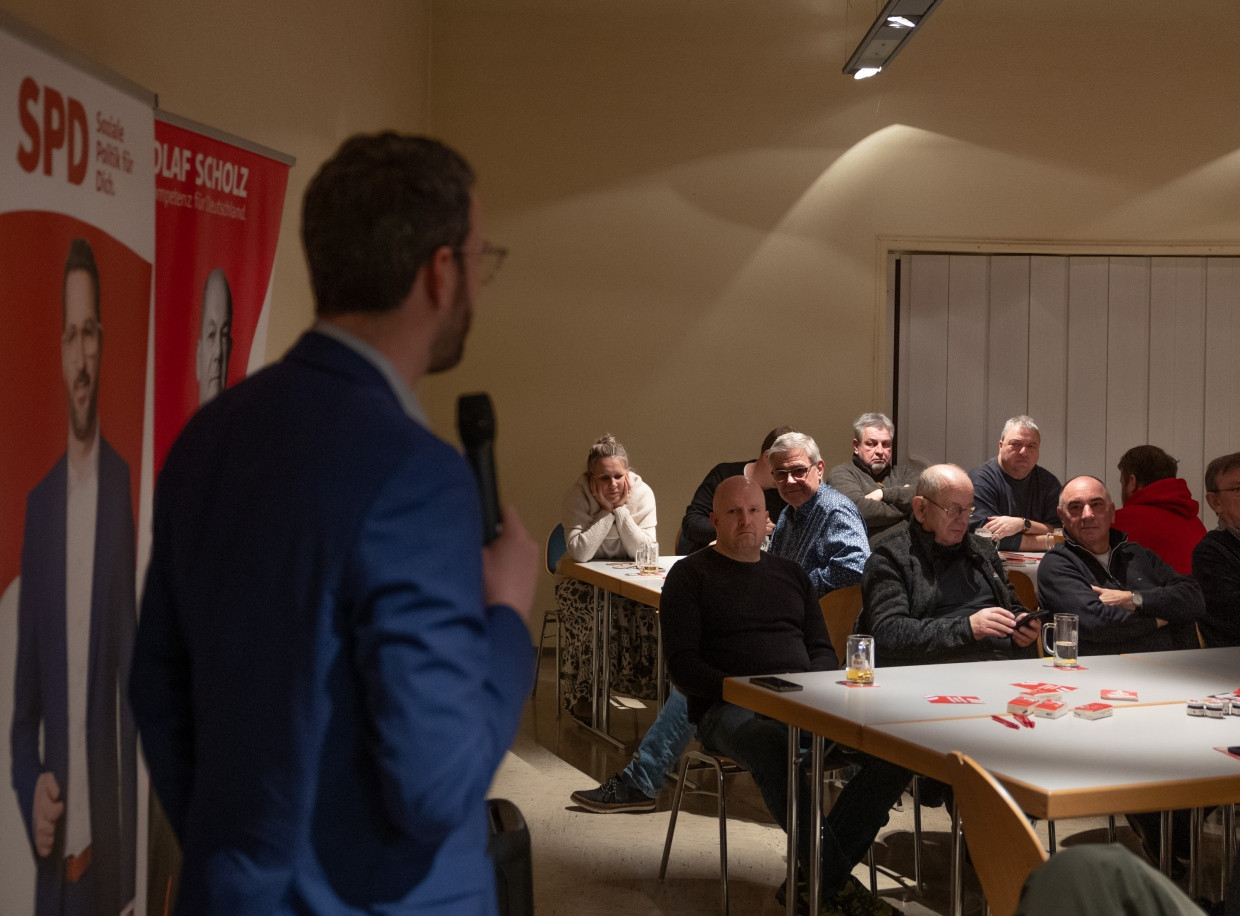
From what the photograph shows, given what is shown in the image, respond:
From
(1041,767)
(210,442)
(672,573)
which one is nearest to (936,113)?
(672,573)

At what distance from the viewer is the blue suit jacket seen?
1.09 metres

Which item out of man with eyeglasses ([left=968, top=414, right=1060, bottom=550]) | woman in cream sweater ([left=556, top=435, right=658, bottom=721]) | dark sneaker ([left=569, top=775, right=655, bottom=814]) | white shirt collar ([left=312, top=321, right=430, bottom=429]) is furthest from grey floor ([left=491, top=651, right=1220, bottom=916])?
white shirt collar ([left=312, top=321, right=430, bottom=429])

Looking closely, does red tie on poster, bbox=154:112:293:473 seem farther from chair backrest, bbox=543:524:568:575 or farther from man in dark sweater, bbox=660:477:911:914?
chair backrest, bbox=543:524:568:575

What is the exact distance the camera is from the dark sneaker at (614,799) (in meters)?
4.64

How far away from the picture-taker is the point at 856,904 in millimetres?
3426

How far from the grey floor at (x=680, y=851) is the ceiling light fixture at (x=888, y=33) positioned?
11.8 ft

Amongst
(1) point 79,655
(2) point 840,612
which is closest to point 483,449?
(1) point 79,655

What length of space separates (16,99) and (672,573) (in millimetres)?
2533

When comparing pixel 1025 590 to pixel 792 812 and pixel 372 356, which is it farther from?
pixel 372 356

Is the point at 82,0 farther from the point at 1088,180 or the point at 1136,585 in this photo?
the point at 1088,180

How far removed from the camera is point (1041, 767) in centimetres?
252

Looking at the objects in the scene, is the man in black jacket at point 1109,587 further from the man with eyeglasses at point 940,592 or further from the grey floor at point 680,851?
the grey floor at point 680,851

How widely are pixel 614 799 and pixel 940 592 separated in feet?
4.85

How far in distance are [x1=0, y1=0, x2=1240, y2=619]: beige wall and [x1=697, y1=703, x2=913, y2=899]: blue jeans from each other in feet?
13.8
